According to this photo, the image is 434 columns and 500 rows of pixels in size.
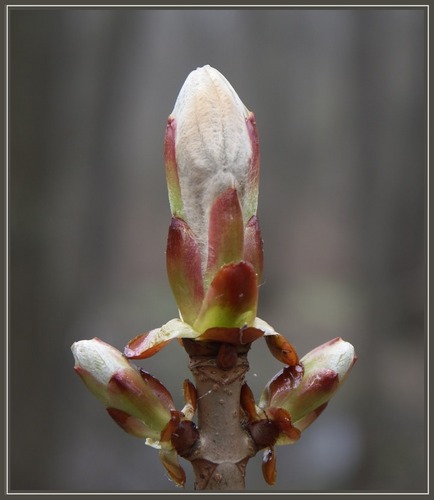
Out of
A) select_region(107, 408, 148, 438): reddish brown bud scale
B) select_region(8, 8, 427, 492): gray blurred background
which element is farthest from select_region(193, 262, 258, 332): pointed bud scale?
select_region(8, 8, 427, 492): gray blurred background

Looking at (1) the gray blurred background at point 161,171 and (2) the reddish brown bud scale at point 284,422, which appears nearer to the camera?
(2) the reddish brown bud scale at point 284,422

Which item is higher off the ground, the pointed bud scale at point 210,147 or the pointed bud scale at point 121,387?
the pointed bud scale at point 210,147

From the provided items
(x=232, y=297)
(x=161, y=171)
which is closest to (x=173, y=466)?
(x=232, y=297)

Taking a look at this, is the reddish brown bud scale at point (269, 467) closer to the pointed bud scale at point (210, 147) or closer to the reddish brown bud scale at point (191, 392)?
the reddish brown bud scale at point (191, 392)

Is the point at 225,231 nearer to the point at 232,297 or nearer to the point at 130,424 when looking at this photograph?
the point at 232,297

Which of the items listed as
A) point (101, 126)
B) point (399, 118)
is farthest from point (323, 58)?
point (101, 126)

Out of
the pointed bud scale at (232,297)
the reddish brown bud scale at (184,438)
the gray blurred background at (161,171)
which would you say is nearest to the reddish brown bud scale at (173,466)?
the reddish brown bud scale at (184,438)

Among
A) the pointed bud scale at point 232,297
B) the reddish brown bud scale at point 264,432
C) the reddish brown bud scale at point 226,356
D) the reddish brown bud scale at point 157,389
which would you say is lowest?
the reddish brown bud scale at point 264,432
